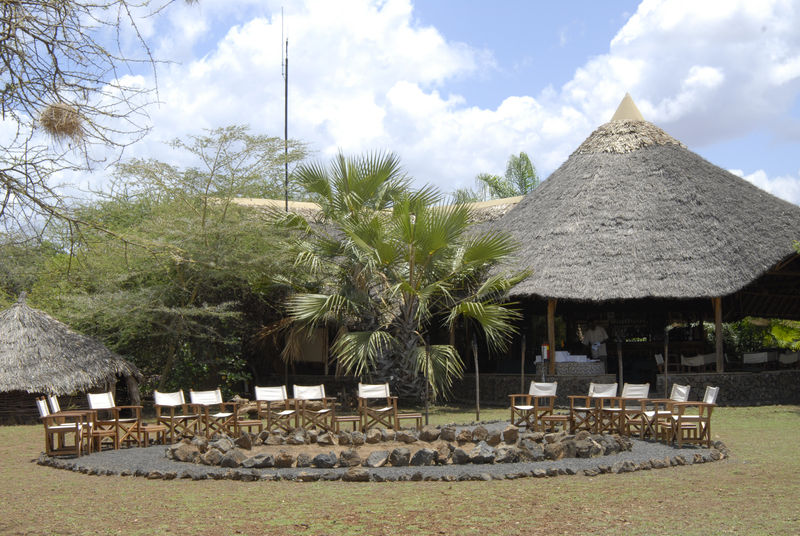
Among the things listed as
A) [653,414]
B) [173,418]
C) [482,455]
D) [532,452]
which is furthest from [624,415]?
[173,418]

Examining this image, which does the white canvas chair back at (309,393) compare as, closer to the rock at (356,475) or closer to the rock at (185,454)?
the rock at (185,454)

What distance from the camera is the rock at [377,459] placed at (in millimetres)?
7930

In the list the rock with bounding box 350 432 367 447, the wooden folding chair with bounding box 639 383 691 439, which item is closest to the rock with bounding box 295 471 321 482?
the rock with bounding box 350 432 367 447

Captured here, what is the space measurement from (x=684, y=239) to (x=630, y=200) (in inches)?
69.8

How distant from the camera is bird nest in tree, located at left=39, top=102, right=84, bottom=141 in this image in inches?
187

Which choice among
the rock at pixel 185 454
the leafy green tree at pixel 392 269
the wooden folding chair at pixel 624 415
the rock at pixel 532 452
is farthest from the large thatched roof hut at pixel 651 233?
the rock at pixel 185 454

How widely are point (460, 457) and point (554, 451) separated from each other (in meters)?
1.03

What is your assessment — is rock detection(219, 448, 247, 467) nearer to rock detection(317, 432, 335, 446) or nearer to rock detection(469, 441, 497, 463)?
rock detection(317, 432, 335, 446)

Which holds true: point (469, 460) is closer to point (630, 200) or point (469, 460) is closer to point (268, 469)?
point (268, 469)

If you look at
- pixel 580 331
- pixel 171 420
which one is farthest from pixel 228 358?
pixel 580 331

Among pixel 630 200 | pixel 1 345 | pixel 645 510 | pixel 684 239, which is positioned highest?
pixel 630 200

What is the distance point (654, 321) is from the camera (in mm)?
18797

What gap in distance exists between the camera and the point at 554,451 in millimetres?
8344

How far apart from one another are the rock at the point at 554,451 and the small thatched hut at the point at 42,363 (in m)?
8.85
